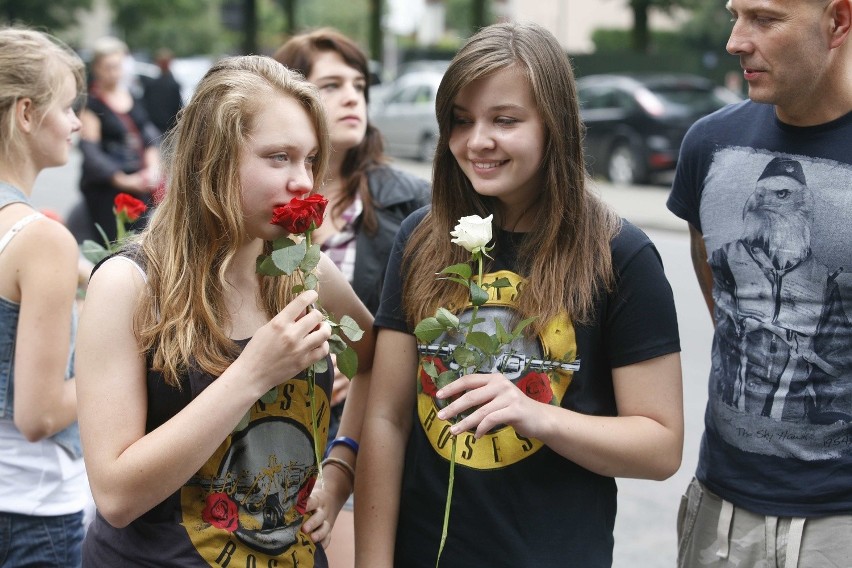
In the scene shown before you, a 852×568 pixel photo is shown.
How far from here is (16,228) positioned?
2475 millimetres

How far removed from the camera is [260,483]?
202 cm

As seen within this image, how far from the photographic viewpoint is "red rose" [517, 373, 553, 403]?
2.09 metres

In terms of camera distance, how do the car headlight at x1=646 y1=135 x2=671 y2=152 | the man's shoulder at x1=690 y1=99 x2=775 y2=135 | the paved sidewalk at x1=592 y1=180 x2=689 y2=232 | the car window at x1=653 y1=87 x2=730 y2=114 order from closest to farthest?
the man's shoulder at x1=690 y1=99 x2=775 y2=135, the paved sidewalk at x1=592 y1=180 x2=689 y2=232, the car headlight at x1=646 y1=135 x2=671 y2=152, the car window at x1=653 y1=87 x2=730 y2=114

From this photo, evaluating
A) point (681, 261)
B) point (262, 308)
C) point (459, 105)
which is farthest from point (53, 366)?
point (681, 261)

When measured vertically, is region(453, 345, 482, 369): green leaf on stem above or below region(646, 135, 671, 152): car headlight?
above

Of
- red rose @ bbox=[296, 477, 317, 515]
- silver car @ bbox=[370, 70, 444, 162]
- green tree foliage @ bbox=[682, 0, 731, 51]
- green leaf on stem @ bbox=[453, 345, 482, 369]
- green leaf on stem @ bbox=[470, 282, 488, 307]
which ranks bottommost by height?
green tree foliage @ bbox=[682, 0, 731, 51]

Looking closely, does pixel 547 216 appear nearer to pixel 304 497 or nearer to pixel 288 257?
pixel 288 257

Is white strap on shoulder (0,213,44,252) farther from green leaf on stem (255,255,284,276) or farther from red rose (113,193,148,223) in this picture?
green leaf on stem (255,255,284,276)

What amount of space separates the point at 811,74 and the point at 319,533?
4.82 feet

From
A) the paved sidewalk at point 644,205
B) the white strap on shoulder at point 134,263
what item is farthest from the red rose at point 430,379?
the paved sidewalk at point 644,205

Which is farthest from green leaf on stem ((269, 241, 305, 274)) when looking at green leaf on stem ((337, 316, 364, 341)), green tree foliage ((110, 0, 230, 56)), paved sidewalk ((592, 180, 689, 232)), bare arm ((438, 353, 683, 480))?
green tree foliage ((110, 0, 230, 56))

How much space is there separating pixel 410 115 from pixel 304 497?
1878cm

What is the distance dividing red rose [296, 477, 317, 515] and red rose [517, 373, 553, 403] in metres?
0.47

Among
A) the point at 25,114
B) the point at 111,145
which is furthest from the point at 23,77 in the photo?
the point at 111,145
